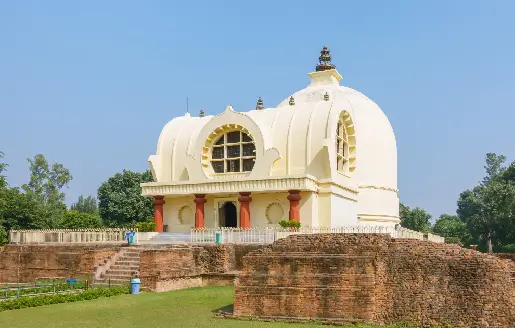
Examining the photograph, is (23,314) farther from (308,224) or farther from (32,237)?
(308,224)

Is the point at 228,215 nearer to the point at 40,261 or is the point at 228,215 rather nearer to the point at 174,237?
the point at 174,237

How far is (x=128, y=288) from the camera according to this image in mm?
17250

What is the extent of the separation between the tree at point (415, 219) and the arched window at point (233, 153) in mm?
32609

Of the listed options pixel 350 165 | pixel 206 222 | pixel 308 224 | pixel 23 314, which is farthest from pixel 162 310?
pixel 350 165

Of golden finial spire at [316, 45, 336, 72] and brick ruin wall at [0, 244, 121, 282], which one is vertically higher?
golden finial spire at [316, 45, 336, 72]

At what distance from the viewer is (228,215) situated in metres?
28.8

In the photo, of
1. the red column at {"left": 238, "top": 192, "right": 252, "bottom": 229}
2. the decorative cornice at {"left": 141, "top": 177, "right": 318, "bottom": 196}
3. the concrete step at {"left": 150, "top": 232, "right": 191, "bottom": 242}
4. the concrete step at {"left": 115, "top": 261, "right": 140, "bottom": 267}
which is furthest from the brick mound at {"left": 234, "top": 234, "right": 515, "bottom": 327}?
the red column at {"left": 238, "top": 192, "right": 252, "bottom": 229}

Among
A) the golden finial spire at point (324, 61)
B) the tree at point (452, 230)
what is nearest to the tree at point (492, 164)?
the tree at point (452, 230)

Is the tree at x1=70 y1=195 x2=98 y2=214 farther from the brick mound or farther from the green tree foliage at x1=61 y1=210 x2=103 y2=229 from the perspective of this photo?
the brick mound

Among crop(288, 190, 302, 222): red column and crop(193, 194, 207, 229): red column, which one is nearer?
crop(288, 190, 302, 222): red column

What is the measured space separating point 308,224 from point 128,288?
1025 centimetres

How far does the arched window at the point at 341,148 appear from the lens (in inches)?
1120

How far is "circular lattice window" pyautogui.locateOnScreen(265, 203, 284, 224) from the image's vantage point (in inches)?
1045

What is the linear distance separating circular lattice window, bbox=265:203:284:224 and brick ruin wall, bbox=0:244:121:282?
24.4ft
